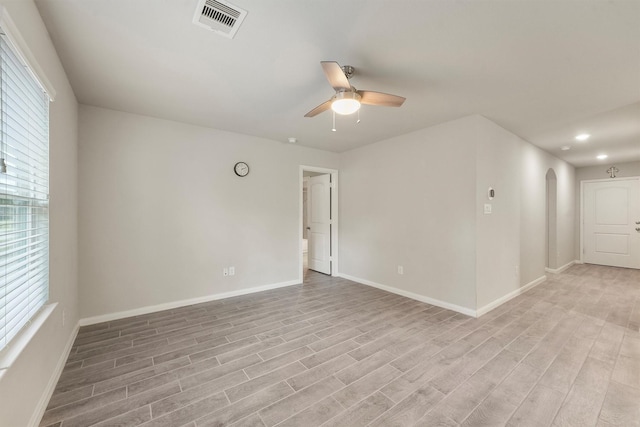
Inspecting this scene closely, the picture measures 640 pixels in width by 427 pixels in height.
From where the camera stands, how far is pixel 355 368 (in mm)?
2176

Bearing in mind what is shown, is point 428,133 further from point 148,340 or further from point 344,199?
point 148,340

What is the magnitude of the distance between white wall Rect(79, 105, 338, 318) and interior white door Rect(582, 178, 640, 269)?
24.0 ft

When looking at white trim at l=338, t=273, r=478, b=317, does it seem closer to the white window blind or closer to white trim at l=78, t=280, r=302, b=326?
white trim at l=78, t=280, r=302, b=326

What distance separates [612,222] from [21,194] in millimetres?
9651

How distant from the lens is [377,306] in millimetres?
3584

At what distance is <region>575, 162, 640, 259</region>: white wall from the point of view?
19.0ft

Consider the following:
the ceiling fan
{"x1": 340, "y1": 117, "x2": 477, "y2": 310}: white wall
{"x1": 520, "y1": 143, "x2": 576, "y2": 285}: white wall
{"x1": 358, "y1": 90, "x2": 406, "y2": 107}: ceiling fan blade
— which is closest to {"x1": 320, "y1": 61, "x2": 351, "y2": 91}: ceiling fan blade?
the ceiling fan

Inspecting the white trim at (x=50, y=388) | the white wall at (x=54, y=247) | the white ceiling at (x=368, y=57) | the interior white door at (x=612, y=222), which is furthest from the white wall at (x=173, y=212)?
the interior white door at (x=612, y=222)

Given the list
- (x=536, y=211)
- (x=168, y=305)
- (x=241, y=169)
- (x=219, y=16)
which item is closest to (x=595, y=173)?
(x=536, y=211)

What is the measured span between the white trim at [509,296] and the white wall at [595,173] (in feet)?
9.19

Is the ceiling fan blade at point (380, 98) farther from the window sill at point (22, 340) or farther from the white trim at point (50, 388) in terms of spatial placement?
the white trim at point (50, 388)

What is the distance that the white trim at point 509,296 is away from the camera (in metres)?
3.32

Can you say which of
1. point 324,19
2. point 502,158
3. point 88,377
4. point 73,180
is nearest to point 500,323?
point 502,158

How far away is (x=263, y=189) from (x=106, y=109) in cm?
218
